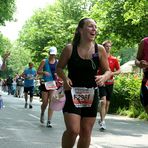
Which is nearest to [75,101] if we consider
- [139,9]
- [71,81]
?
[71,81]

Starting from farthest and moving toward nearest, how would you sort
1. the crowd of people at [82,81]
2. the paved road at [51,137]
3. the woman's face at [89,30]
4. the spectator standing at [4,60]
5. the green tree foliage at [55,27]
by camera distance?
the green tree foliage at [55,27]
the spectator standing at [4,60]
the paved road at [51,137]
the woman's face at [89,30]
the crowd of people at [82,81]

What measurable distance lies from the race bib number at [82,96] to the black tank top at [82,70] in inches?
1.9

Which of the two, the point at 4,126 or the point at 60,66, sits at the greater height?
the point at 60,66

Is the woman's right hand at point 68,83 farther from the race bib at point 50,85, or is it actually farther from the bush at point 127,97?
the bush at point 127,97

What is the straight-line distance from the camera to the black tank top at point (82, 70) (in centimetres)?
602

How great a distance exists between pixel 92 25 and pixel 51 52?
588 cm

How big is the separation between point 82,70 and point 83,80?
0.12 metres

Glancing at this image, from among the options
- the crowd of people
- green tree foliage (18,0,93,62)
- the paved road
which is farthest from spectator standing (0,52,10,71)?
green tree foliage (18,0,93,62)

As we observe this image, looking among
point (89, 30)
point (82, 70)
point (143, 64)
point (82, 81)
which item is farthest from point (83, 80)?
point (143, 64)

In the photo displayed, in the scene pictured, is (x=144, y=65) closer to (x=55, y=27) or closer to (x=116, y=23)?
(x=116, y=23)

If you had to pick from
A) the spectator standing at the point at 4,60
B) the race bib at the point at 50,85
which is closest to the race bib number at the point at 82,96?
the spectator standing at the point at 4,60

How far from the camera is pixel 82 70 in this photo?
6023 millimetres

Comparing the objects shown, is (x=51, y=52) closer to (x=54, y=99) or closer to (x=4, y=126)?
(x=4, y=126)

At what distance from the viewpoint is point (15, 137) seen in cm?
1012
